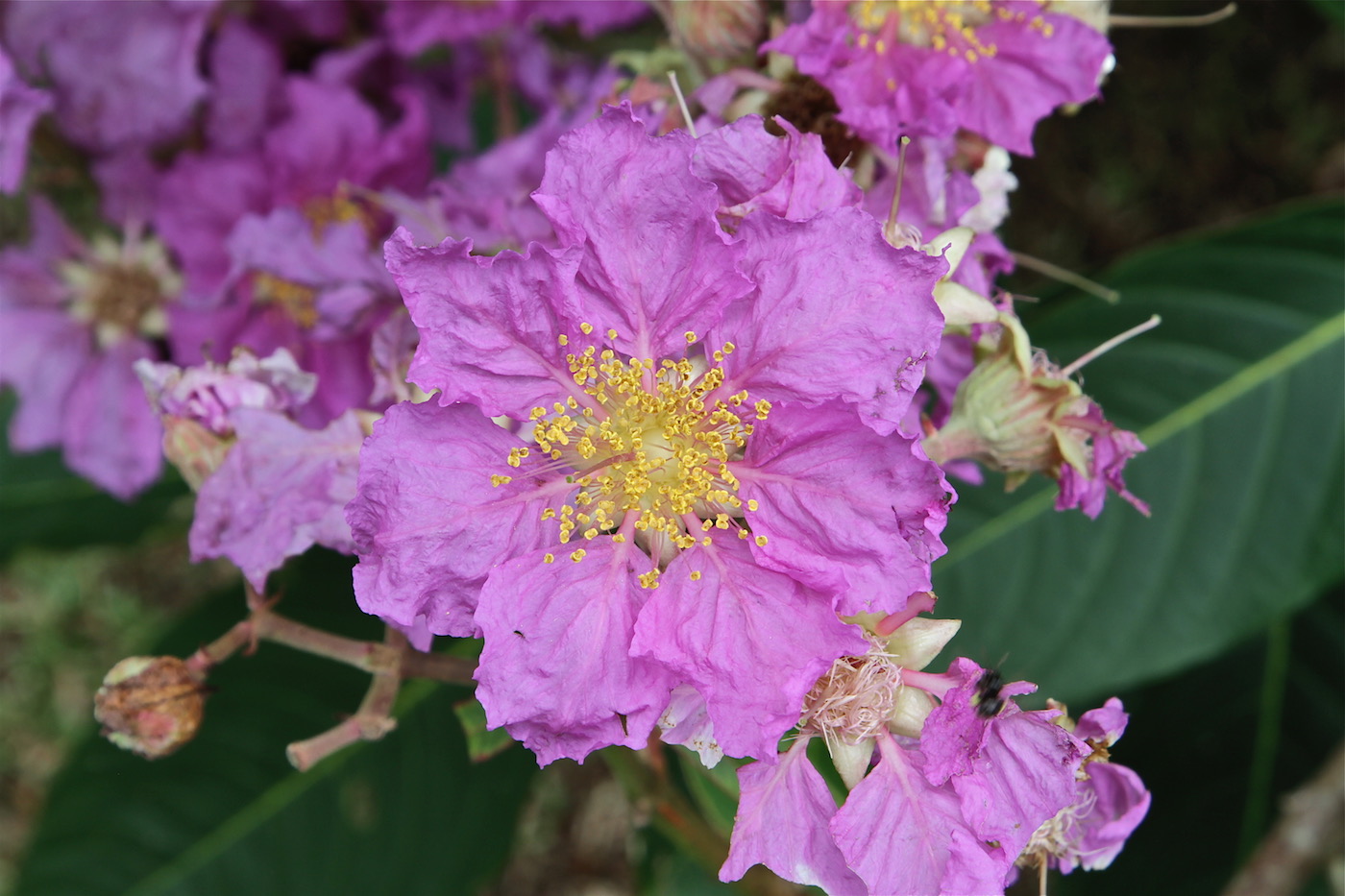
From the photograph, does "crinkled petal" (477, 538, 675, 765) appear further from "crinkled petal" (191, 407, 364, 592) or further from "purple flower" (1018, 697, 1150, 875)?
"purple flower" (1018, 697, 1150, 875)

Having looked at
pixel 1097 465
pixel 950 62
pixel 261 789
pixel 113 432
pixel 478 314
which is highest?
pixel 950 62

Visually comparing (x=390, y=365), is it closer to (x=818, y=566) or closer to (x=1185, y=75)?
(x=818, y=566)

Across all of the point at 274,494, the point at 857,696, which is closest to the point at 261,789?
the point at 274,494

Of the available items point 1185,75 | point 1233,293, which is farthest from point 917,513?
point 1185,75

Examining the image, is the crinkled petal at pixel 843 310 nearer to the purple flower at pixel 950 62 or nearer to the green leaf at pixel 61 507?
the purple flower at pixel 950 62

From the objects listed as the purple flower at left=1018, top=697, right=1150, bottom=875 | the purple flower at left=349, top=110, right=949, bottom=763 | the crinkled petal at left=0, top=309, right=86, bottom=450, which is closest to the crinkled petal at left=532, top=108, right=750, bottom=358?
→ the purple flower at left=349, top=110, right=949, bottom=763

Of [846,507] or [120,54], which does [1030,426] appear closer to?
[846,507]

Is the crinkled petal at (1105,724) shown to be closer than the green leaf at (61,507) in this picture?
Yes

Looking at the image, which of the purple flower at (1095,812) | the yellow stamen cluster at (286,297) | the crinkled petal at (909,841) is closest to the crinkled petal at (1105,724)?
the purple flower at (1095,812)
